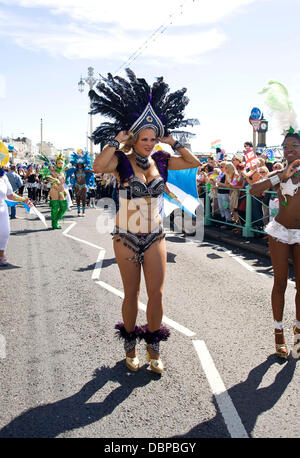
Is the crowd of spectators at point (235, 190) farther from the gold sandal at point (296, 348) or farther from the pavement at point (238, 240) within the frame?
the gold sandal at point (296, 348)

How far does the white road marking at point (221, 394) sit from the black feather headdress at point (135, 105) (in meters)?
2.00

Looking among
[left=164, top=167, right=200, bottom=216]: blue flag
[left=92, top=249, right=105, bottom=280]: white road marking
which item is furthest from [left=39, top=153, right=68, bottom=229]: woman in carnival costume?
[left=164, top=167, right=200, bottom=216]: blue flag

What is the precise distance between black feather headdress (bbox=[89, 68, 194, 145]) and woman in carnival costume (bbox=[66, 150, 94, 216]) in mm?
13138

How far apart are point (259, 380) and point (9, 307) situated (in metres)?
3.27

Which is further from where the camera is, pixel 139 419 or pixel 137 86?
pixel 137 86

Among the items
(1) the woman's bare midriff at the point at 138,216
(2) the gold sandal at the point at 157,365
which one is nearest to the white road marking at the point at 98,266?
(2) the gold sandal at the point at 157,365

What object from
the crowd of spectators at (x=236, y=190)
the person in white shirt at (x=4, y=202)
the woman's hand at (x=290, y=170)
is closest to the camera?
the woman's hand at (x=290, y=170)

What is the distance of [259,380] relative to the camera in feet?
11.5

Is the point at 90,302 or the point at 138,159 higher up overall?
the point at 138,159

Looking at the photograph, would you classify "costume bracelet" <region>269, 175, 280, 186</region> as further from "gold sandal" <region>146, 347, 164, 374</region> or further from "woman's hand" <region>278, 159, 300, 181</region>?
"gold sandal" <region>146, 347, 164, 374</region>

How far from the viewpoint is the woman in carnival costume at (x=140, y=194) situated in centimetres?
354

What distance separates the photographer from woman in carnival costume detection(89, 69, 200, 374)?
3.54 metres
